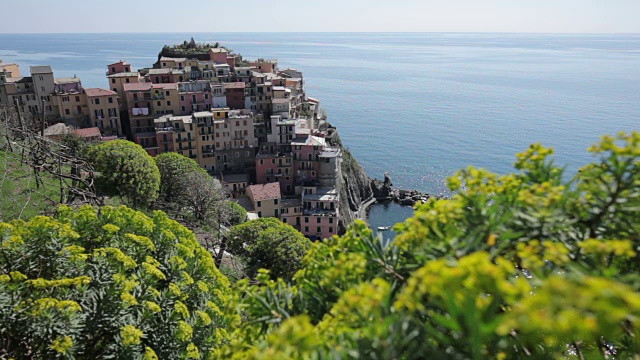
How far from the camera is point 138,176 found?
23.9m

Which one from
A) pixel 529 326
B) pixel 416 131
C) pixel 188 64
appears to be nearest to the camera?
pixel 529 326

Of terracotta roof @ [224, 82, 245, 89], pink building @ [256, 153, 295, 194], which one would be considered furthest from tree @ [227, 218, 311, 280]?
terracotta roof @ [224, 82, 245, 89]

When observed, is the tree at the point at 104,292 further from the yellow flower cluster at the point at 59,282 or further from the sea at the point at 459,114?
the sea at the point at 459,114

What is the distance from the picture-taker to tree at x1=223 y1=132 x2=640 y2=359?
125 inches

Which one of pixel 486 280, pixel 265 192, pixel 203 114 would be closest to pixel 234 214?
pixel 265 192

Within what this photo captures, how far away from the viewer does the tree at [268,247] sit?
23.8m

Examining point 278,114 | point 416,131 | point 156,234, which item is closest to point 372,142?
point 416,131

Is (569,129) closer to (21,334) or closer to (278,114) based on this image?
(278,114)

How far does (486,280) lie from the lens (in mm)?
3303

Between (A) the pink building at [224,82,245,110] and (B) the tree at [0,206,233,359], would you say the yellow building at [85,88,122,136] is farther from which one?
(B) the tree at [0,206,233,359]

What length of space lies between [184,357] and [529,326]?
8267 millimetres

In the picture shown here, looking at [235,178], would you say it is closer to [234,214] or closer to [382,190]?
[234,214]

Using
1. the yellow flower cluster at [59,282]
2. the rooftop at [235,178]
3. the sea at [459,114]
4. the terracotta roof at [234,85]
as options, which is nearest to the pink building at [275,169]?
the rooftop at [235,178]

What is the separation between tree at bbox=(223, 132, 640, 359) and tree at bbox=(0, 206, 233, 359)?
2.83 meters
